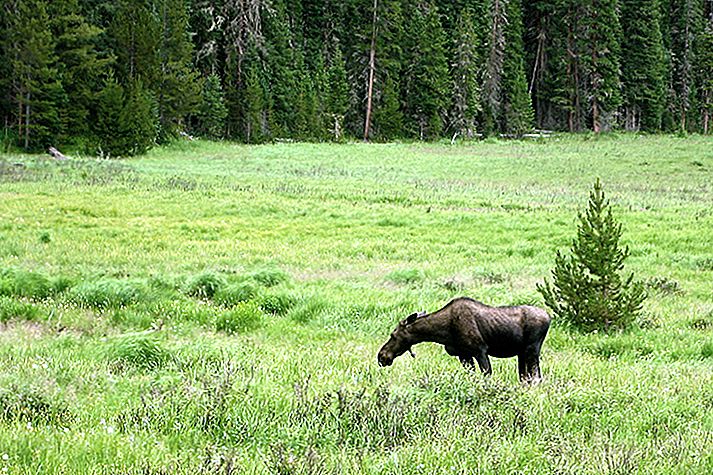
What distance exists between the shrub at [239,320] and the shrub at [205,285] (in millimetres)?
1566

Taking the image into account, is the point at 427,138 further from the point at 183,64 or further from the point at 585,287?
the point at 585,287

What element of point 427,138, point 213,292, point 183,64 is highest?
point 183,64

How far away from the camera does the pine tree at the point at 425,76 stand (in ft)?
228

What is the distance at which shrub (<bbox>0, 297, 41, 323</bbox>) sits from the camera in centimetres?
959

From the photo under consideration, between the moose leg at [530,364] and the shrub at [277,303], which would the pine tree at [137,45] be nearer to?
the shrub at [277,303]

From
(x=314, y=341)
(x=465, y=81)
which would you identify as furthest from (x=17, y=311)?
(x=465, y=81)

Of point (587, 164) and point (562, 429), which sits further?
point (587, 164)

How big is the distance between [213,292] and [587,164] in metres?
38.0

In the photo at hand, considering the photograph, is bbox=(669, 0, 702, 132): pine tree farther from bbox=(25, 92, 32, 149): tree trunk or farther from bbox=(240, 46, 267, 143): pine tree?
bbox=(25, 92, 32, 149): tree trunk

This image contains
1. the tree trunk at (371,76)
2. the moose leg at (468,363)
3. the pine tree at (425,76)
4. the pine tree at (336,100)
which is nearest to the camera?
the moose leg at (468,363)

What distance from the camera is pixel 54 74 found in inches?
1703

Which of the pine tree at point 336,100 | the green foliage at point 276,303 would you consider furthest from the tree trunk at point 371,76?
the green foliage at point 276,303

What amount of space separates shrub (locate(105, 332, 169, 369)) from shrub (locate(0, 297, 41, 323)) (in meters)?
2.87

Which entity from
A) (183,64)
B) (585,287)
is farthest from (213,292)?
(183,64)
